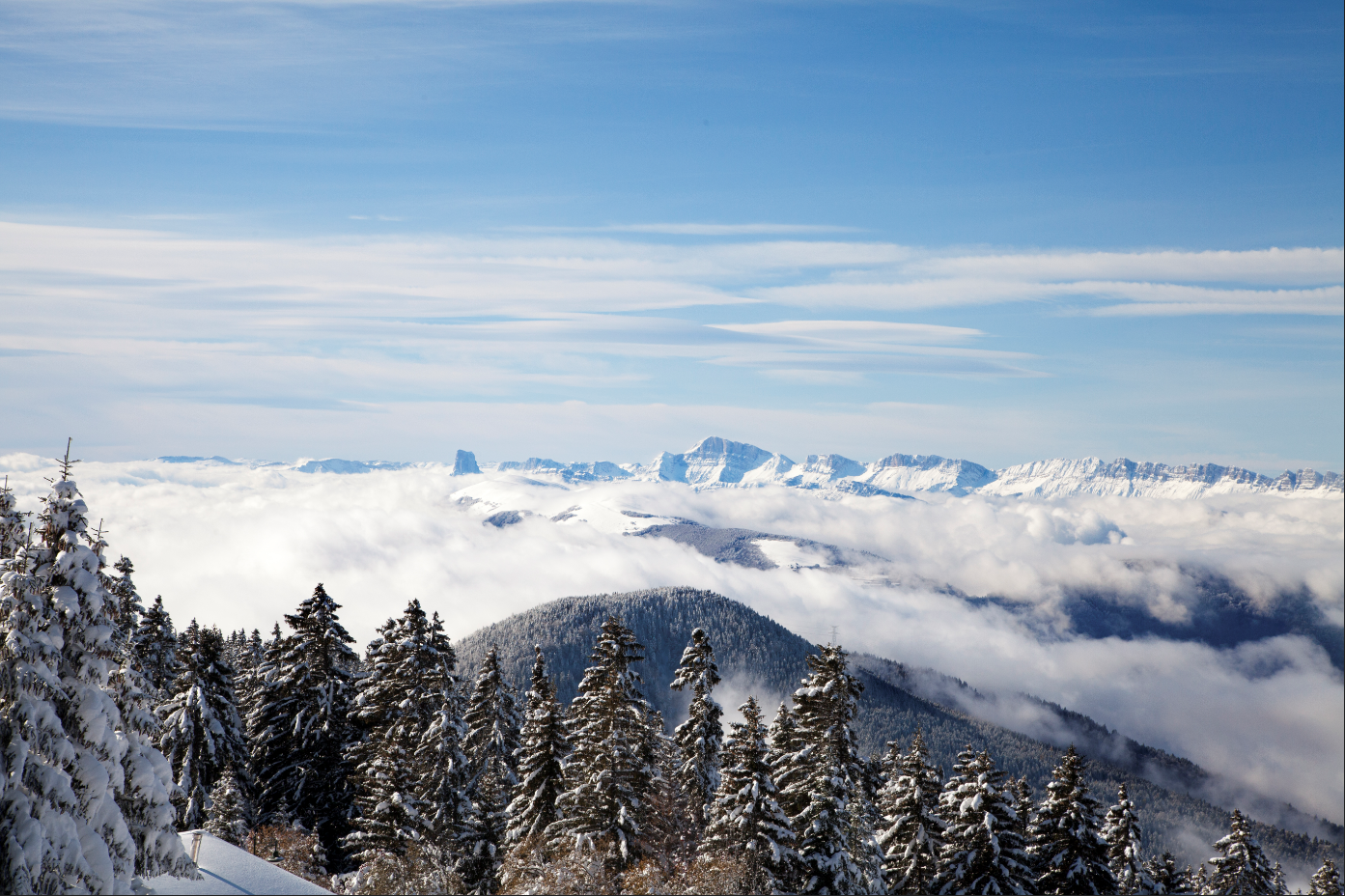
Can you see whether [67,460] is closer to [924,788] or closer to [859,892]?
[859,892]

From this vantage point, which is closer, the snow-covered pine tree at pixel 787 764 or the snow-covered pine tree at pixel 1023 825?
the snow-covered pine tree at pixel 787 764

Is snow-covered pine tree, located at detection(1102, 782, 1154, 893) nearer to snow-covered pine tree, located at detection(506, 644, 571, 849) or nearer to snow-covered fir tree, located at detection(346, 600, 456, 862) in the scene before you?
snow-covered pine tree, located at detection(506, 644, 571, 849)

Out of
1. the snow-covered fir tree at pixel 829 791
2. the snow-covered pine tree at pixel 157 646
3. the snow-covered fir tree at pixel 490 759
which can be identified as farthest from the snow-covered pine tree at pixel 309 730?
the snow-covered fir tree at pixel 829 791

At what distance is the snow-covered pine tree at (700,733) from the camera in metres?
41.9

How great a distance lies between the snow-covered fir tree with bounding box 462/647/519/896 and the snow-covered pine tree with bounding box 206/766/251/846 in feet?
34.6

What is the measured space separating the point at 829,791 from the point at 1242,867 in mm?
29304

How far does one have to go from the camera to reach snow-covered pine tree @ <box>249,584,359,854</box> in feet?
144

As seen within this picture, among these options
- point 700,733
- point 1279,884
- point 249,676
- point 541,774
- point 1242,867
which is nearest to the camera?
point 541,774

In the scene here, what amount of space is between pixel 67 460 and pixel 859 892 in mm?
30617

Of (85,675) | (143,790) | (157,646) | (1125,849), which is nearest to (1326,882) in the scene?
(1125,849)

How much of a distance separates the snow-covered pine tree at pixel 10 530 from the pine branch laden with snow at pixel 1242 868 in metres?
54.1

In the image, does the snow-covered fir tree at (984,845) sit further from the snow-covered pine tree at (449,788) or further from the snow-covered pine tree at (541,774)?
the snow-covered pine tree at (449,788)

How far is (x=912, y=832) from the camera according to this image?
3925 centimetres

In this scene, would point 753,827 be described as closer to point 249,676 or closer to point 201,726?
point 201,726
